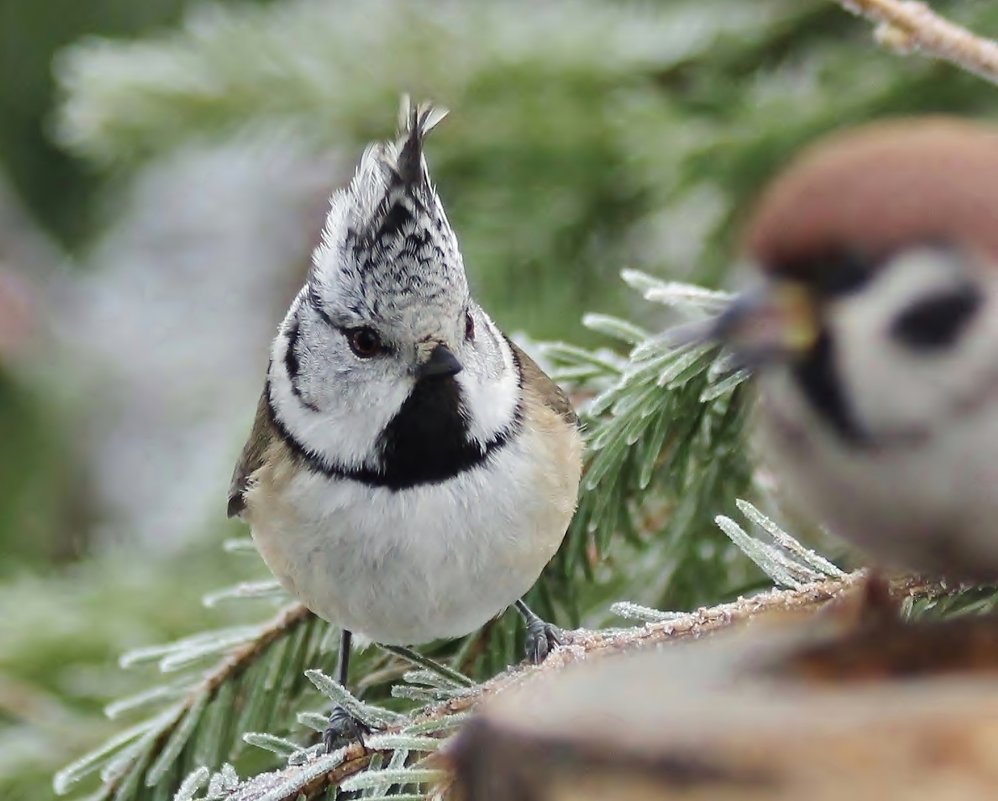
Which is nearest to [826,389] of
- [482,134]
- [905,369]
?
[905,369]

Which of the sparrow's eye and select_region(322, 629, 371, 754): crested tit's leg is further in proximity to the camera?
the sparrow's eye

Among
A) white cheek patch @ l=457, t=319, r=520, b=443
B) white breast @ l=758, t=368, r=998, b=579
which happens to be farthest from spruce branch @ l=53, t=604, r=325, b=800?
white breast @ l=758, t=368, r=998, b=579

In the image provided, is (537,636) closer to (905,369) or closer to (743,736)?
(905,369)

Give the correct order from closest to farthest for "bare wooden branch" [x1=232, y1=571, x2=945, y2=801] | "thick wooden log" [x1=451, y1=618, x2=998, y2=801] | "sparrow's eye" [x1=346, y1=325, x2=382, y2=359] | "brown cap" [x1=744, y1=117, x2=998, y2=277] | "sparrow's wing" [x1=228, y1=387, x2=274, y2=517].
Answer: "thick wooden log" [x1=451, y1=618, x2=998, y2=801] → "brown cap" [x1=744, y1=117, x2=998, y2=277] → "bare wooden branch" [x1=232, y1=571, x2=945, y2=801] → "sparrow's eye" [x1=346, y1=325, x2=382, y2=359] → "sparrow's wing" [x1=228, y1=387, x2=274, y2=517]

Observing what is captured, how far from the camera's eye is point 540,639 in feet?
4.64

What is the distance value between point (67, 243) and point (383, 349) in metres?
2.12

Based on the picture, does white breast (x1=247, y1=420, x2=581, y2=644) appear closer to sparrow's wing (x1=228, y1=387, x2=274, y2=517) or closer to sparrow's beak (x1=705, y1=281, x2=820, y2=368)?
sparrow's wing (x1=228, y1=387, x2=274, y2=517)

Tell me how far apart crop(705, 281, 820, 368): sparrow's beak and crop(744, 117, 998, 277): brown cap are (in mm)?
14

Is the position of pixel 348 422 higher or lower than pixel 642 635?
higher

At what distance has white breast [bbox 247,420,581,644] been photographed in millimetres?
1448

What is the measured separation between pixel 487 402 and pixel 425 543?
183mm

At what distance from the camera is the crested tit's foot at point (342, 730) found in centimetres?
124

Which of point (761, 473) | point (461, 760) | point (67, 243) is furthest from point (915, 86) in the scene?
point (67, 243)

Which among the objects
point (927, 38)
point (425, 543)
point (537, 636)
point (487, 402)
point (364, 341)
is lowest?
point (537, 636)
